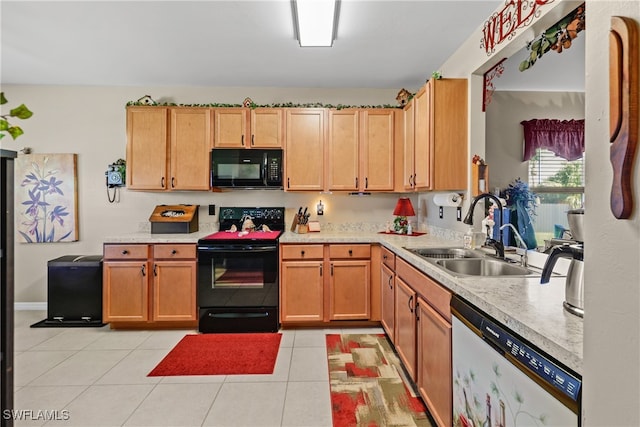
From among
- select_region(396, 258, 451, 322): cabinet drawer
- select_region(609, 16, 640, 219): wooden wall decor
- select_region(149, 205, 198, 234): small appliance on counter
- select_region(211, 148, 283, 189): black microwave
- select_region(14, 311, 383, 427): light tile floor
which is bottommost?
select_region(14, 311, 383, 427): light tile floor

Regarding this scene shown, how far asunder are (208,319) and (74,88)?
3068mm

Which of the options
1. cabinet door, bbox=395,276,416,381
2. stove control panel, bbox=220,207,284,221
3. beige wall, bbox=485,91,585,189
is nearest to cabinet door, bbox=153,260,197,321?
stove control panel, bbox=220,207,284,221

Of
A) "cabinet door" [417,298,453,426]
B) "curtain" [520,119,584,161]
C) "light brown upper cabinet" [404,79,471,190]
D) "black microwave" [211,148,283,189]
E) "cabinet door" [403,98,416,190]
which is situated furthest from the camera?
"black microwave" [211,148,283,189]

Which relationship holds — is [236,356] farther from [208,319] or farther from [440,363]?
[440,363]

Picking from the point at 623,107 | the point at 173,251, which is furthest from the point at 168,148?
the point at 623,107

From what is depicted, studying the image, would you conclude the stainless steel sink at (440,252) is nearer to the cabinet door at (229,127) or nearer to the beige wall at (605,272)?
the beige wall at (605,272)

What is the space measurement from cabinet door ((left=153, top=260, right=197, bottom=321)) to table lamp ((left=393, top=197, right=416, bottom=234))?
2.12 metres

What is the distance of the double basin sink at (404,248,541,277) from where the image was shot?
1.78m

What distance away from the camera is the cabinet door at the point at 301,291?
316 centimetres

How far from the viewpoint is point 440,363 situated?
1668 millimetres

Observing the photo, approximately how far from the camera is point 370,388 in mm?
2186

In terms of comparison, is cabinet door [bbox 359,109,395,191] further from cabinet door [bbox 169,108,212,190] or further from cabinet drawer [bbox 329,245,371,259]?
cabinet door [bbox 169,108,212,190]

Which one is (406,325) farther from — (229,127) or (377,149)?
(229,127)

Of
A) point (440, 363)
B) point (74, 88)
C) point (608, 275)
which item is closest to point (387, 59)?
point (440, 363)
